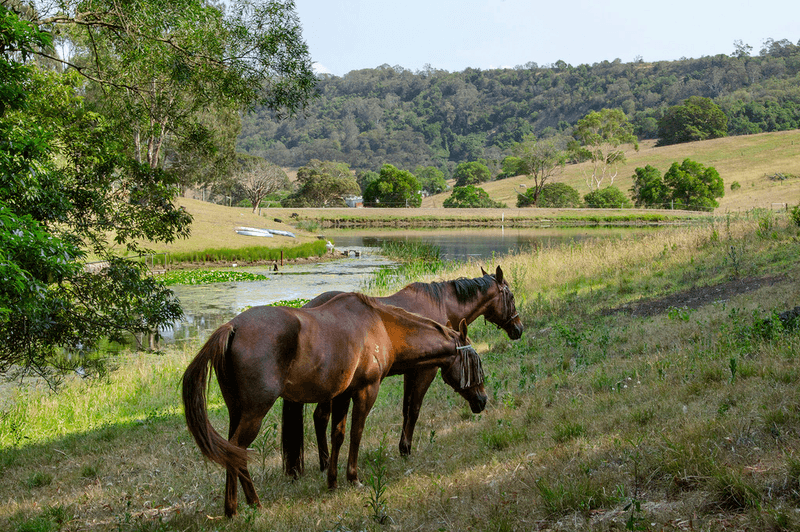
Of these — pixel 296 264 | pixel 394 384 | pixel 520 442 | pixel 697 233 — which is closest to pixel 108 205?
pixel 394 384

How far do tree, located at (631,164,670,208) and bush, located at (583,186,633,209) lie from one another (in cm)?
145

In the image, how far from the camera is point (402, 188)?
3403 inches

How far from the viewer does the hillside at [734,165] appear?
219ft

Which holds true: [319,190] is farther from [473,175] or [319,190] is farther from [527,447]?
[527,447]

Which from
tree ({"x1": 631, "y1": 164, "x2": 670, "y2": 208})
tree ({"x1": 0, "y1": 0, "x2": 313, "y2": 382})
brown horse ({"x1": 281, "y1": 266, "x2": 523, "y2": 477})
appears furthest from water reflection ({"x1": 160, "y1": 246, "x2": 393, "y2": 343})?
tree ({"x1": 631, "y1": 164, "x2": 670, "y2": 208})

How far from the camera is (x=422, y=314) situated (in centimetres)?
667

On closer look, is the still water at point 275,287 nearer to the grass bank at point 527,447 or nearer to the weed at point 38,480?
the grass bank at point 527,447

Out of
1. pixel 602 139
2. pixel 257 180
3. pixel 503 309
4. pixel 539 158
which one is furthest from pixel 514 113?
pixel 503 309

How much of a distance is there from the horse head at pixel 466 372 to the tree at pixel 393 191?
259 ft

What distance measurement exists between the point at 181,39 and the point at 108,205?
11.5 feet

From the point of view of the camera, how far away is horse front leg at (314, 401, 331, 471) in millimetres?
5309

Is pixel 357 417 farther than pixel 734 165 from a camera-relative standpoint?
No

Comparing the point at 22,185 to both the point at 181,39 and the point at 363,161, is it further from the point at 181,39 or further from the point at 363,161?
the point at 363,161

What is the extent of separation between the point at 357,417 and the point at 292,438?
78 cm
